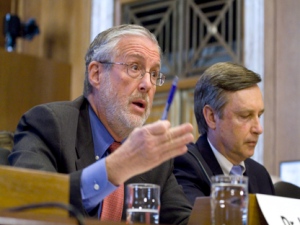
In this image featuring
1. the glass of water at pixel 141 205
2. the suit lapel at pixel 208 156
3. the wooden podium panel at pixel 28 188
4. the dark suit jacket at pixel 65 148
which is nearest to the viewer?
the wooden podium panel at pixel 28 188

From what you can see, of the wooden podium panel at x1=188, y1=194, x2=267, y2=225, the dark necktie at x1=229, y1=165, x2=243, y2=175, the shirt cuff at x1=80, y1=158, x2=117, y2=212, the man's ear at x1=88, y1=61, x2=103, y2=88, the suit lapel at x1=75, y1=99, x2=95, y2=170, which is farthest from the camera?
the dark necktie at x1=229, y1=165, x2=243, y2=175

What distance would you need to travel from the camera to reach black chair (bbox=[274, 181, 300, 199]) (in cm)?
312

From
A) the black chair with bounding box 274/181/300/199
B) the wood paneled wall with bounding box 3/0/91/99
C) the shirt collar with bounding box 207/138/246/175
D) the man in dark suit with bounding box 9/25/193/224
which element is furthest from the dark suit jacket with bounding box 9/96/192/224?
the wood paneled wall with bounding box 3/0/91/99

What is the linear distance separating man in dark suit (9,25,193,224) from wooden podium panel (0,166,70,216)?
1.06 ft

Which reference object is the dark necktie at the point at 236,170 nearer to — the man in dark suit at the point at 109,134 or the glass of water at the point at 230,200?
the man in dark suit at the point at 109,134

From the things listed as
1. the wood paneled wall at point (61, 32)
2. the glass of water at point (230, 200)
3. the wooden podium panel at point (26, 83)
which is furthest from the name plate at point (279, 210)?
the wood paneled wall at point (61, 32)

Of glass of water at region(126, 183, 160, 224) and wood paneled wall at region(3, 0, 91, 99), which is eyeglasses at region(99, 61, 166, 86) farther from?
wood paneled wall at region(3, 0, 91, 99)

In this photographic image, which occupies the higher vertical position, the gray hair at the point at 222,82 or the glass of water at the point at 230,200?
the gray hair at the point at 222,82

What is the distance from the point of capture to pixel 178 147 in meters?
1.69

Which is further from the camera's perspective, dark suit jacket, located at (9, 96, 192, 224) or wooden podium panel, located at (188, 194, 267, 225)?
dark suit jacket, located at (9, 96, 192, 224)

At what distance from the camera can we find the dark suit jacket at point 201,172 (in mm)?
2750

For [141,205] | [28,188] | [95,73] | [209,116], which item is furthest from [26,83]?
[28,188]

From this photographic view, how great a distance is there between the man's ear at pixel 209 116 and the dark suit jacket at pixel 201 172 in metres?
0.07

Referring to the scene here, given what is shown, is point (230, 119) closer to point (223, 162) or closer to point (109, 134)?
point (223, 162)
